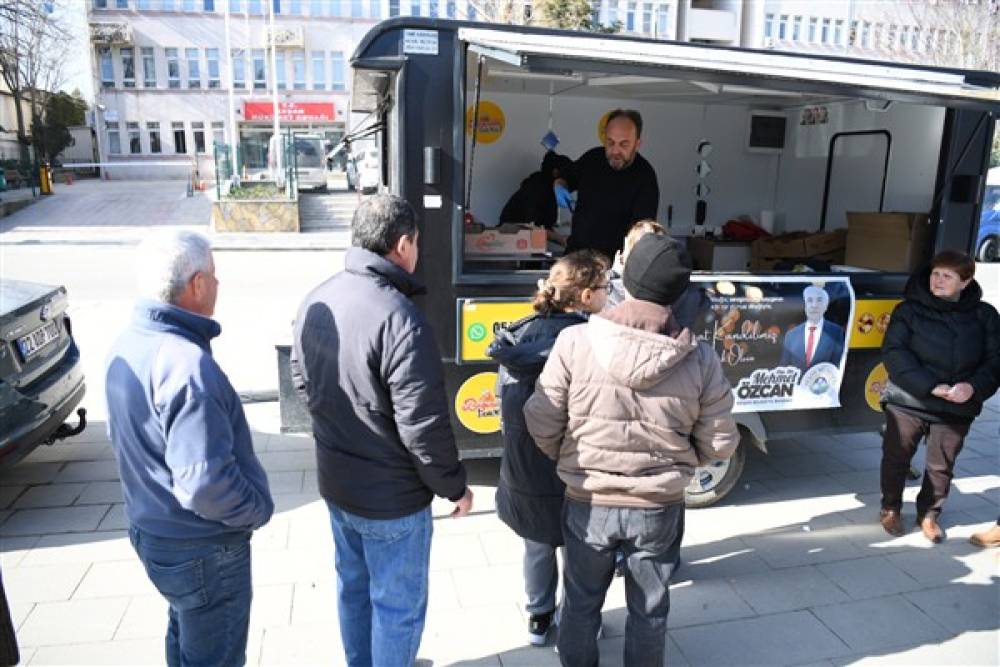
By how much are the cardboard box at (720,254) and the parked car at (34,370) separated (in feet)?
16.1

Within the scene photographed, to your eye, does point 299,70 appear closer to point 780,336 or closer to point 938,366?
point 780,336

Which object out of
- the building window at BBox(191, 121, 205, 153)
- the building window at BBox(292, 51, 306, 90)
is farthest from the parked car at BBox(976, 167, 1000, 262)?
the building window at BBox(191, 121, 205, 153)

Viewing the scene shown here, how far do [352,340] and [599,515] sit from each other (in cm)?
105

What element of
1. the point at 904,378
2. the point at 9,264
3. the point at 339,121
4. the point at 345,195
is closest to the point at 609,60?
the point at 904,378

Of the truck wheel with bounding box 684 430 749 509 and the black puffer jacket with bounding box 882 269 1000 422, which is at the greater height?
the black puffer jacket with bounding box 882 269 1000 422

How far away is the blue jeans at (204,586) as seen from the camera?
2.11 m

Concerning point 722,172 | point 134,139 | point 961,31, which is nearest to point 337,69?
point 134,139

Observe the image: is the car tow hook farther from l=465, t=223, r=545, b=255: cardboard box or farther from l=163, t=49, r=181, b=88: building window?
l=163, t=49, r=181, b=88: building window

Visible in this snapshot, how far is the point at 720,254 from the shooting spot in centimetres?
640

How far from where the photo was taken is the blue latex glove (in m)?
5.78

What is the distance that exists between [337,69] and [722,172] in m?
38.6

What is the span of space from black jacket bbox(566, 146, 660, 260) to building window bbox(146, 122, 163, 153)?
43855 mm

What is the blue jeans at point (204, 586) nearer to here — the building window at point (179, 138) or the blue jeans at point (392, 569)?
the blue jeans at point (392, 569)

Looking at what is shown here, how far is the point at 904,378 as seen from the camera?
3.90 m
